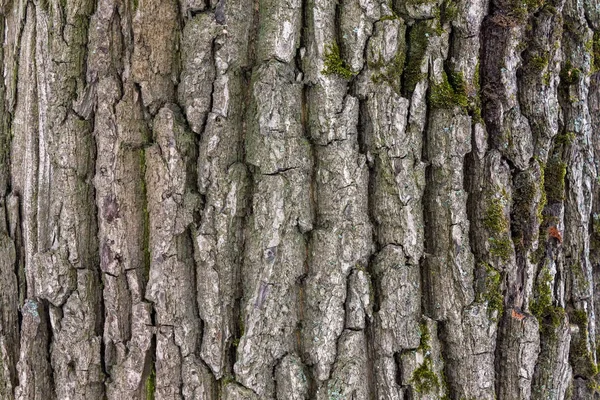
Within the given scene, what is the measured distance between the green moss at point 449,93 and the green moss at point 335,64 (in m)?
0.28

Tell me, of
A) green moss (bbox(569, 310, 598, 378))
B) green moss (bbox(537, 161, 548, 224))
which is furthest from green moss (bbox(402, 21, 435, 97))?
green moss (bbox(569, 310, 598, 378))

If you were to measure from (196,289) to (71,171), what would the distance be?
1.83ft

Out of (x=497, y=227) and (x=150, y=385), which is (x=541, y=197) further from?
(x=150, y=385)

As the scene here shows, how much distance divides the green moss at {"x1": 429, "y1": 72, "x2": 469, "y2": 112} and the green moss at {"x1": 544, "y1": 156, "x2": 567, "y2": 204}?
460mm

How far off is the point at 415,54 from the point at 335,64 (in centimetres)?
27

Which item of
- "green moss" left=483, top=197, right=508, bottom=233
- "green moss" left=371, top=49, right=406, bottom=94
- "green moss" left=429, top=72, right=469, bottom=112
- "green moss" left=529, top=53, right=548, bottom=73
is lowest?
"green moss" left=483, top=197, right=508, bottom=233

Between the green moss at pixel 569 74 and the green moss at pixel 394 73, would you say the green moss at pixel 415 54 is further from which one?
the green moss at pixel 569 74

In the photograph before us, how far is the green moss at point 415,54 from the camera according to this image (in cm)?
169

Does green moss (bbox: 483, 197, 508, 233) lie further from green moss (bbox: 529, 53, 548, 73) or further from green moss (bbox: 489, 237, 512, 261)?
green moss (bbox: 529, 53, 548, 73)

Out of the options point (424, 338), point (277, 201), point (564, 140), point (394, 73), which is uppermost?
point (394, 73)

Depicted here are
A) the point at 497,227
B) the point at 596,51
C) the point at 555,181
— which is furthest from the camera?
the point at 596,51

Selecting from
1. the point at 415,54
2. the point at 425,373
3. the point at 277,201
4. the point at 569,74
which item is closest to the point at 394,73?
the point at 415,54

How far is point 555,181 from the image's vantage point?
75.8 inches

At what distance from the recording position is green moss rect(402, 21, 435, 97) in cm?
169
